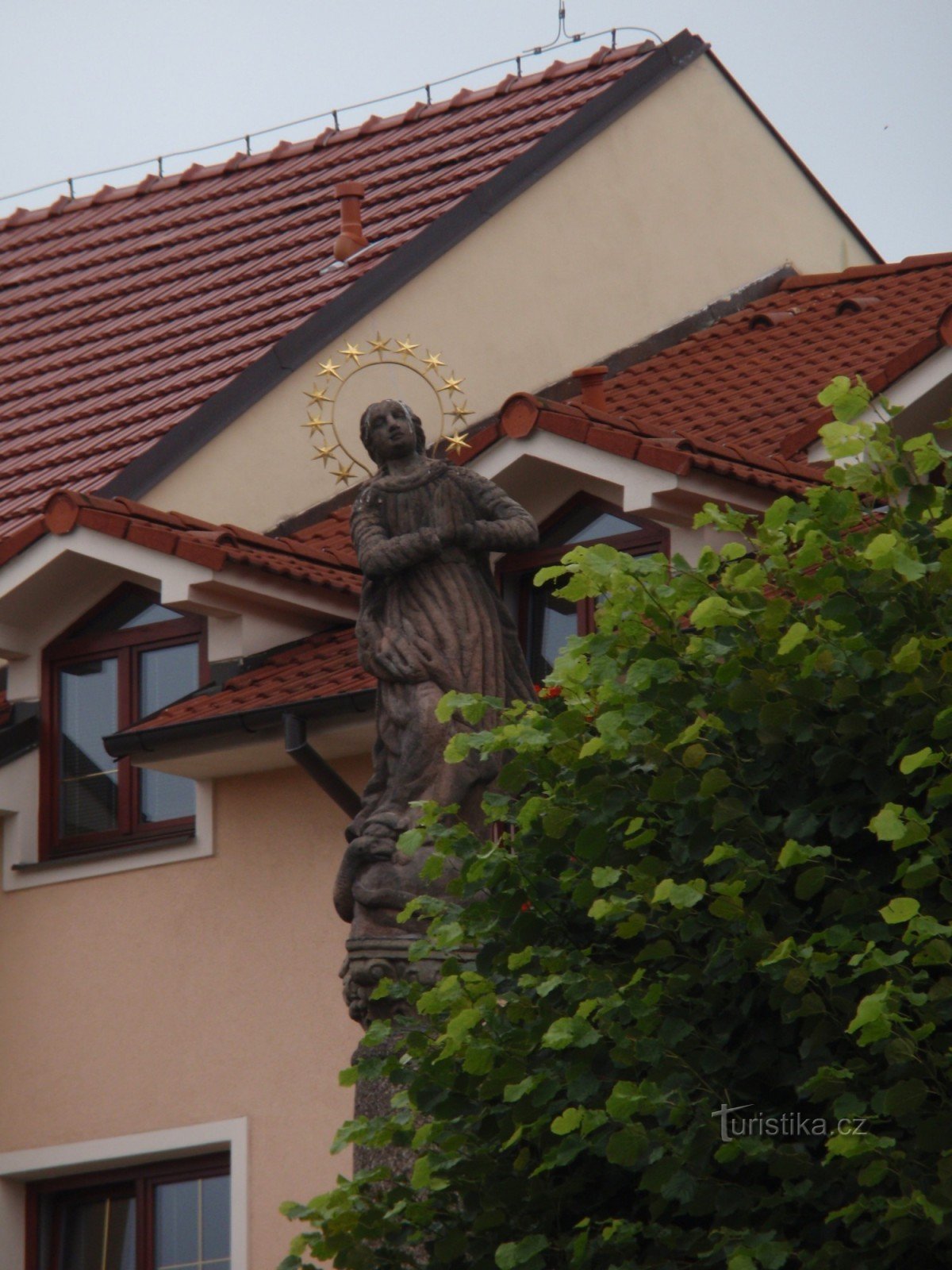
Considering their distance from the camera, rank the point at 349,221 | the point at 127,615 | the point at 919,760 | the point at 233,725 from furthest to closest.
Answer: the point at 349,221 → the point at 127,615 → the point at 233,725 → the point at 919,760

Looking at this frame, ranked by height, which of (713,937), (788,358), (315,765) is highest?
(788,358)

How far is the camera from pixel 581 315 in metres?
19.1

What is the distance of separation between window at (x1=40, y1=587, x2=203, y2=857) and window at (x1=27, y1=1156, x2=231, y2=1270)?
1.74 m

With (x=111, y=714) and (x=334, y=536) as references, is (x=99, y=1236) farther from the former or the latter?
(x=334, y=536)

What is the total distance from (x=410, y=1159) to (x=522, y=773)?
6.77 feet

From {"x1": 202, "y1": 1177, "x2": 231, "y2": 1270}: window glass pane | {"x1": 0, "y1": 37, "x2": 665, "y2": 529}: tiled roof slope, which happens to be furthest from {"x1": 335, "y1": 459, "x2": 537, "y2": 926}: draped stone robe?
{"x1": 0, "y1": 37, "x2": 665, "y2": 529}: tiled roof slope

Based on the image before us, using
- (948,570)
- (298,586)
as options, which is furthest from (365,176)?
(948,570)

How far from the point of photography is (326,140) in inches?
851

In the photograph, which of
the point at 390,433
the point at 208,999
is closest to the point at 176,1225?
the point at 208,999

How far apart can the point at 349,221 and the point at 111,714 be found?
457cm

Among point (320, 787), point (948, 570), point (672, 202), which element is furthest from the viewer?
Result: point (672, 202)

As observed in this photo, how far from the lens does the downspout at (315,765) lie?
46.3 ft

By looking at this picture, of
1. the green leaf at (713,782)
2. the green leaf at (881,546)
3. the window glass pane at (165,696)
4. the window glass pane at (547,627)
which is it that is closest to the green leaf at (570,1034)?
the green leaf at (713,782)

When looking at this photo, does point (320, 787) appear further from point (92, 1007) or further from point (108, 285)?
point (108, 285)
